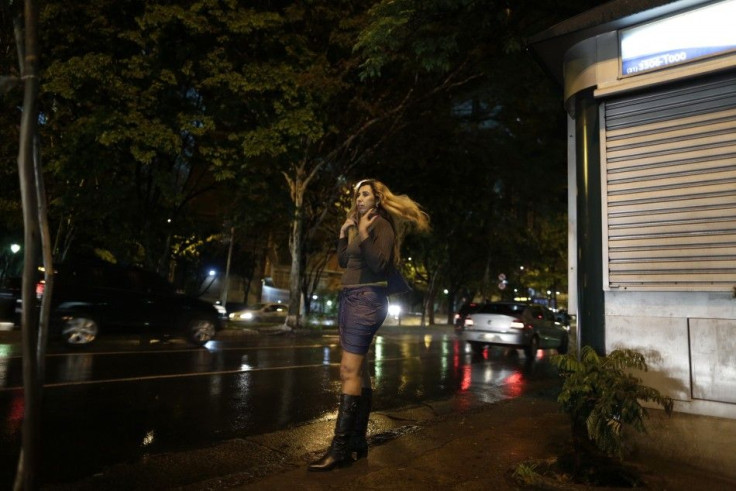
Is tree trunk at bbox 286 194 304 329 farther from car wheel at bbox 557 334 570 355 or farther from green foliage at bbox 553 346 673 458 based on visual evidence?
green foliage at bbox 553 346 673 458

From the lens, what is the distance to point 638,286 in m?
4.25

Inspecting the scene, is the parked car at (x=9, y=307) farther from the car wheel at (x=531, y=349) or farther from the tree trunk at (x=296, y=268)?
the car wheel at (x=531, y=349)

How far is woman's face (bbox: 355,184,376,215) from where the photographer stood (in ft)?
Answer: 13.7

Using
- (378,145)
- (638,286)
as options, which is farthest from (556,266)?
(638,286)

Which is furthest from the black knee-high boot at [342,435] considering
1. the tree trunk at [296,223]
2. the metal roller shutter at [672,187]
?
the tree trunk at [296,223]

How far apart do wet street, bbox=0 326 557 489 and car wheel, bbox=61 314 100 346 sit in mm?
299

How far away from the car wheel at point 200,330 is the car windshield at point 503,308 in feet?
23.5

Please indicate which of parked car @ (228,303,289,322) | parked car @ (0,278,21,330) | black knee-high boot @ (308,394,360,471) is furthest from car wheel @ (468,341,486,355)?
parked car @ (228,303,289,322)

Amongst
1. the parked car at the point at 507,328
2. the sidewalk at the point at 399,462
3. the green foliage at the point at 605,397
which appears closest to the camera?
the green foliage at the point at 605,397

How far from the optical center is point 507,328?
46.3 ft

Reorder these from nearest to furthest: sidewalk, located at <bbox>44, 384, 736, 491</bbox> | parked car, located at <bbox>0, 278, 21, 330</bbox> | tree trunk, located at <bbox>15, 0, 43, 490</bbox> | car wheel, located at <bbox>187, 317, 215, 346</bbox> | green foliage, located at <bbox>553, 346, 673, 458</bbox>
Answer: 1. tree trunk, located at <bbox>15, 0, 43, 490</bbox>
2. green foliage, located at <bbox>553, 346, 673, 458</bbox>
3. sidewalk, located at <bbox>44, 384, 736, 491</bbox>
4. parked car, located at <bbox>0, 278, 21, 330</bbox>
5. car wheel, located at <bbox>187, 317, 215, 346</bbox>

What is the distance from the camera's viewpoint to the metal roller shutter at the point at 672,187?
397cm

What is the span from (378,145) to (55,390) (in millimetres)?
13901

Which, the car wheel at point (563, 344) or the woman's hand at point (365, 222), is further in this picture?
the car wheel at point (563, 344)
